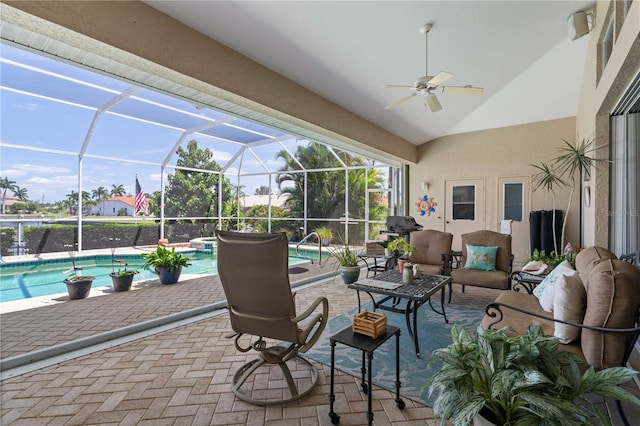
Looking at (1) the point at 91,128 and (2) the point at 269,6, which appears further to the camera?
(1) the point at 91,128

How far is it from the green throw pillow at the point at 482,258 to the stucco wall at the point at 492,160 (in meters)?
3.30

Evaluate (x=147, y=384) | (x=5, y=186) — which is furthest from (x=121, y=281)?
(x=5, y=186)

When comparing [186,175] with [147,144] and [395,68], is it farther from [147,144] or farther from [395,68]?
[395,68]

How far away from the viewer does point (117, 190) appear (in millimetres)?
8180

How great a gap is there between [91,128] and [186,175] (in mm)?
3303

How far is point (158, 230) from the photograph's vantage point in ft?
28.6

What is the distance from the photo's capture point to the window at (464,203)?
757 cm

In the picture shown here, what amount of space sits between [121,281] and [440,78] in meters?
5.34

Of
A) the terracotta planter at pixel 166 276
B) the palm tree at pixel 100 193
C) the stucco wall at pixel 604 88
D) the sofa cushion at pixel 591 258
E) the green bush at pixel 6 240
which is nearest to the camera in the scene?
the sofa cushion at pixel 591 258

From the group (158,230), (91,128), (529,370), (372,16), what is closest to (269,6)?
(372,16)

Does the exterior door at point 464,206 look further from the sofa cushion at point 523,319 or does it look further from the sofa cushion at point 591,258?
the sofa cushion at point 591,258

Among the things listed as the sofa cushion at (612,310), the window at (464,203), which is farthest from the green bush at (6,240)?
the window at (464,203)

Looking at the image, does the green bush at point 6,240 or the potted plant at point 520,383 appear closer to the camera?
the potted plant at point 520,383

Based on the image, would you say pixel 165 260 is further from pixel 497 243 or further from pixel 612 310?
pixel 612 310
